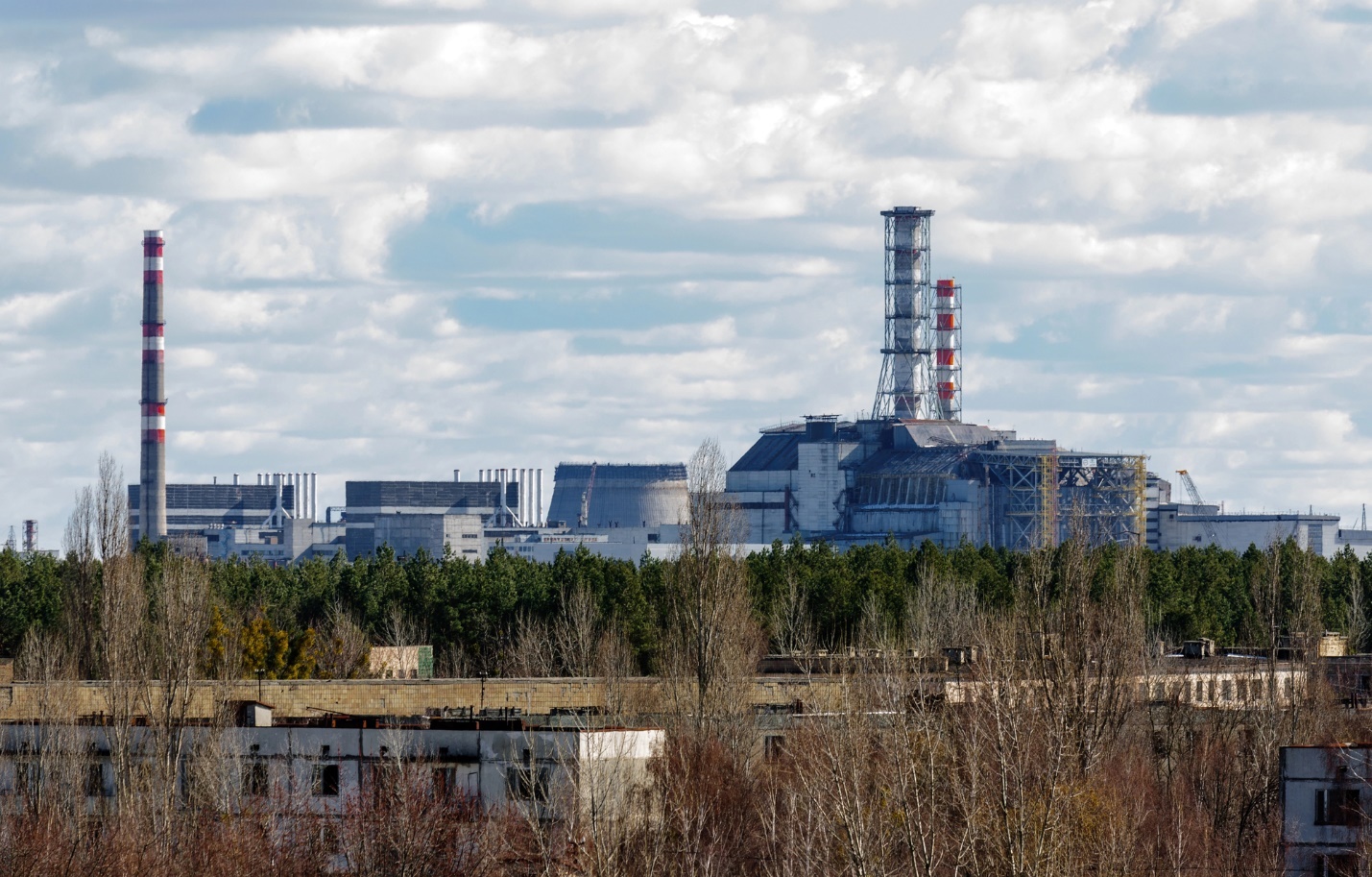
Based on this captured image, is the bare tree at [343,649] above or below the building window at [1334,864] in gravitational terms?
above

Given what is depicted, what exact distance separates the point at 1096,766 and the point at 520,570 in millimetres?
45300

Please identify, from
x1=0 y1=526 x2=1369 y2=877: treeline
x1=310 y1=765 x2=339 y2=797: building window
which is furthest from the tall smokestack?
x1=310 y1=765 x2=339 y2=797: building window

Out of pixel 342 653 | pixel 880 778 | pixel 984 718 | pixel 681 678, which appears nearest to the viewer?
pixel 880 778

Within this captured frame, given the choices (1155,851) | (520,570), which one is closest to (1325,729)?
(1155,851)

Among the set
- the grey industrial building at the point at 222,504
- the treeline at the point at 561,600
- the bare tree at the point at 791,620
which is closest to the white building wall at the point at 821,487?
→ the grey industrial building at the point at 222,504

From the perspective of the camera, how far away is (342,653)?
67938mm

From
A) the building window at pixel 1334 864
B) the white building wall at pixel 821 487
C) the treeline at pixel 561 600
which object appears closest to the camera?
the building window at pixel 1334 864

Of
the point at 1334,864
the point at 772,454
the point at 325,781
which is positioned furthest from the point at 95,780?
the point at 772,454

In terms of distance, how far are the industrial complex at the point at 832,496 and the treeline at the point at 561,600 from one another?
2024cm

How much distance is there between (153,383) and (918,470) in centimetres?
4575

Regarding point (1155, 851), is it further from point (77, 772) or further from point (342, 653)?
point (342, 653)

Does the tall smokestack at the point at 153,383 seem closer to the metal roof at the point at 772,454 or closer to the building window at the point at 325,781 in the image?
the metal roof at the point at 772,454

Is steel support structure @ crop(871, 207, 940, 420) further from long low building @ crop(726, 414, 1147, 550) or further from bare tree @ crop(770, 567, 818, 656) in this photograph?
bare tree @ crop(770, 567, 818, 656)

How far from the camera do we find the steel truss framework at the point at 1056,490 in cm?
A: 12938
